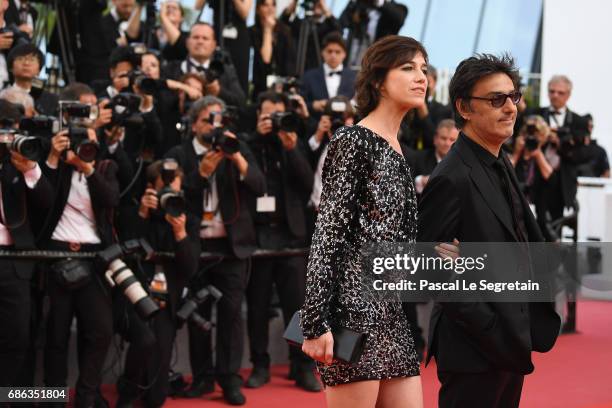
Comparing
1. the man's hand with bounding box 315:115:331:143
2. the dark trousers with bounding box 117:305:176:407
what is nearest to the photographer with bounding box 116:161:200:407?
the dark trousers with bounding box 117:305:176:407

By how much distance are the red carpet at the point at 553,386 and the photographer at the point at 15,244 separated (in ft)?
2.79

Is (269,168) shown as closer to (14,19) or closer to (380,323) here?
(14,19)

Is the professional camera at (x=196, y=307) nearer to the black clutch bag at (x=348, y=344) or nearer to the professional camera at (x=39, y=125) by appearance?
the professional camera at (x=39, y=125)

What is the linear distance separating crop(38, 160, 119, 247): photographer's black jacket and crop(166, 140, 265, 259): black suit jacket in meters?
0.59

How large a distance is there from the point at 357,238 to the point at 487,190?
1.62 ft

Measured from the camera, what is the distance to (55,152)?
5.03 m

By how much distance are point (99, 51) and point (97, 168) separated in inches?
93.4

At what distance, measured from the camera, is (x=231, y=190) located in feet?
18.8

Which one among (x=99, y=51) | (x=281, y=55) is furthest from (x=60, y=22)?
(x=281, y=55)

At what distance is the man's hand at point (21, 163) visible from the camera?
4.80 m

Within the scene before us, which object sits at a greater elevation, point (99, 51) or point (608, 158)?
point (99, 51)

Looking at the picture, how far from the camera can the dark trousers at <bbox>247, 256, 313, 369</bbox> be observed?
19.6ft

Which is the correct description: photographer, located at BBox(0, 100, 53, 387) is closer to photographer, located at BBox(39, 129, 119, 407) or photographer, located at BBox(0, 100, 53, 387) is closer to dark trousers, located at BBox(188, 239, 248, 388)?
photographer, located at BBox(39, 129, 119, 407)

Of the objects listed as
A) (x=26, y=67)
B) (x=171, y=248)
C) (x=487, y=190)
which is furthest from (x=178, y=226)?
(x=487, y=190)
